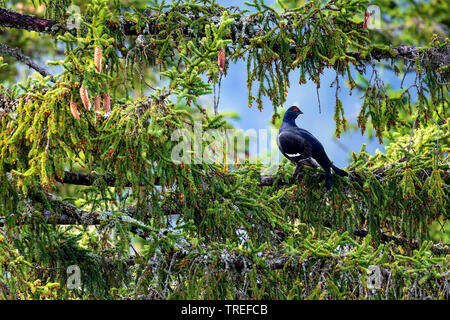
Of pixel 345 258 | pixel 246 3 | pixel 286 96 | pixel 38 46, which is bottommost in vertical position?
pixel 345 258

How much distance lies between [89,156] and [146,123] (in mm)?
1106

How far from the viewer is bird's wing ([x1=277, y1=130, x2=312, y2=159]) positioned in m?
6.68

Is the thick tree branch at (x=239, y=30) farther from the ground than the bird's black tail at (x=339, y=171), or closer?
farther from the ground

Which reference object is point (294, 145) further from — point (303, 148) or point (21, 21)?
point (21, 21)

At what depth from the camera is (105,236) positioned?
565 cm

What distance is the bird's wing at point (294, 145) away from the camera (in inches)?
263

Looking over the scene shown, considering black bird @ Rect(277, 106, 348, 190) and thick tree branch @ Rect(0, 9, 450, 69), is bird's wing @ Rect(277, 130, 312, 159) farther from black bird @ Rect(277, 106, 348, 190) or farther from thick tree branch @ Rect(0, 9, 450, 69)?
thick tree branch @ Rect(0, 9, 450, 69)

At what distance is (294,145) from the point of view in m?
6.81

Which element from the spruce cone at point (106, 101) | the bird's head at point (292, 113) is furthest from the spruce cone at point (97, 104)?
the bird's head at point (292, 113)

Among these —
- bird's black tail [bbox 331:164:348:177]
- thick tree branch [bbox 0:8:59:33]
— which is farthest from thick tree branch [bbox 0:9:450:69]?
bird's black tail [bbox 331:164:348:177]

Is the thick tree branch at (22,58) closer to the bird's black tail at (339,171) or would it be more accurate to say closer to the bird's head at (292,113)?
the bird's head at (292,113)

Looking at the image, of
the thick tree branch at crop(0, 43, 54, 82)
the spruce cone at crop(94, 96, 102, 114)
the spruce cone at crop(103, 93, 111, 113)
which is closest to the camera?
the spruce cone at crop(94, 96, 102, 114)
